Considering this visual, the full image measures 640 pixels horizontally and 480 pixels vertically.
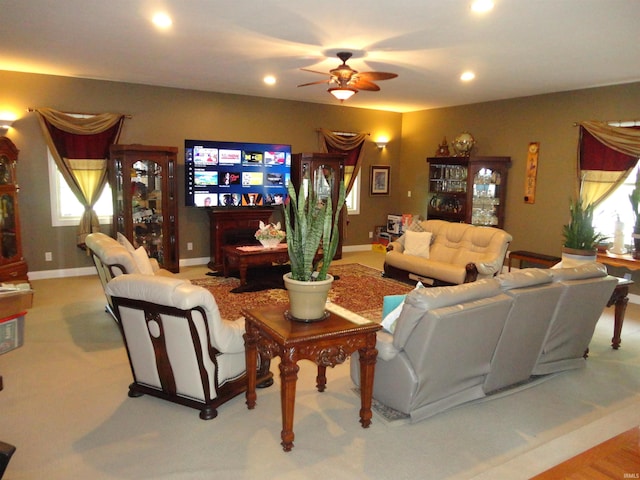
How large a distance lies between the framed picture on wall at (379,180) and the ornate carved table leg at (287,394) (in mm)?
6748

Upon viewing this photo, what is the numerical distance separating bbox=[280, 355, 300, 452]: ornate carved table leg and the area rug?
86.5 inches

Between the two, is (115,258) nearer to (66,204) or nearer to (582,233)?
(66,204)

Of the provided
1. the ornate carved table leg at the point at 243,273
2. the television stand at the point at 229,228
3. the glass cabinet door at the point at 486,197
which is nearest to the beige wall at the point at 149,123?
the television stand at the point at 229,228

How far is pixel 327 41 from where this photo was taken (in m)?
4.25

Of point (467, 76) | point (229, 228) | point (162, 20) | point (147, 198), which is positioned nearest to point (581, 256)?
point (467, 76)

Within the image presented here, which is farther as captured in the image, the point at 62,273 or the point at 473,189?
the point at 473,189

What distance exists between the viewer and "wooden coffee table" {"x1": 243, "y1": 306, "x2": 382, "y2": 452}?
2451mm

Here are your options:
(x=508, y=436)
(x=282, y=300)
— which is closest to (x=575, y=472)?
(x=508, y=436)

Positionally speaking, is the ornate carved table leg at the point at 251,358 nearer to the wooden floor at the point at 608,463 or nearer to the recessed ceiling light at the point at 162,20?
the wooden floor at the point at 608,463

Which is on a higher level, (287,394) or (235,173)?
(235,173)

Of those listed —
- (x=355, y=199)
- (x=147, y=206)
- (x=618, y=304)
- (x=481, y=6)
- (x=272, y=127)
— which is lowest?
(x=618, y=304)

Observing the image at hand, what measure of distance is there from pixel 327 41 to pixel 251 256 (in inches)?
105

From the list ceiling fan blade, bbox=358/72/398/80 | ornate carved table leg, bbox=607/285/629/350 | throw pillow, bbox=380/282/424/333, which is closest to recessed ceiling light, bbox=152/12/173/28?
ceiling fan blade, bbox=358/72/398/80

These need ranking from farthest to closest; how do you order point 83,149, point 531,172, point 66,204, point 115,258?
point 531,172
point 66,204
point 83,149
point 115,258
